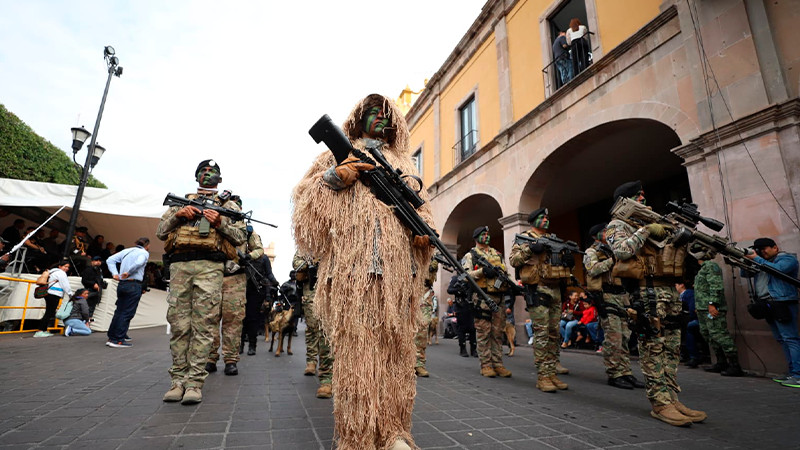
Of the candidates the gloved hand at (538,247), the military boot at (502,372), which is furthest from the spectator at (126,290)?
the gloved hand at (538,247)

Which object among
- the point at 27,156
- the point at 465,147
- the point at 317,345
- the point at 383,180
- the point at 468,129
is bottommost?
the point at 317,345

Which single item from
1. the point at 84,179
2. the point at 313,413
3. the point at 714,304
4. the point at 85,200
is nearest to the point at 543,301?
the point at 714,304

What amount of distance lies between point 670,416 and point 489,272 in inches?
123

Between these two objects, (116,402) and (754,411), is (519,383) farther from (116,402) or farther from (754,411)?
(116,402)

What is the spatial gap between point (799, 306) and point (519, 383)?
12.2 feet

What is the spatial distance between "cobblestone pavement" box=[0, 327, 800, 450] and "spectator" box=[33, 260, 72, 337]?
4445 mm

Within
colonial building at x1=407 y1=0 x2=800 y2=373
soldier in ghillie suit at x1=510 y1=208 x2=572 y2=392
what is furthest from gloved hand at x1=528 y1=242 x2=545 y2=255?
colonial building at x1=407 y1=0 x2=800 y2=373

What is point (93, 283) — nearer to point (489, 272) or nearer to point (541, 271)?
point (489, 272)

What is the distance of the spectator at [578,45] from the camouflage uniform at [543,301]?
6054mm

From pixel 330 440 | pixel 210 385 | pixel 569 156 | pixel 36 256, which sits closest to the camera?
pixel 330 440

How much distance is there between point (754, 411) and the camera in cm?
329

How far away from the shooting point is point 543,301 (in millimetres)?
4645

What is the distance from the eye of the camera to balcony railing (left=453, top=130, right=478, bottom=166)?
13.0 metres

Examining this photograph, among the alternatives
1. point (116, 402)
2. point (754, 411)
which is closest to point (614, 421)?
point (754, 411)
